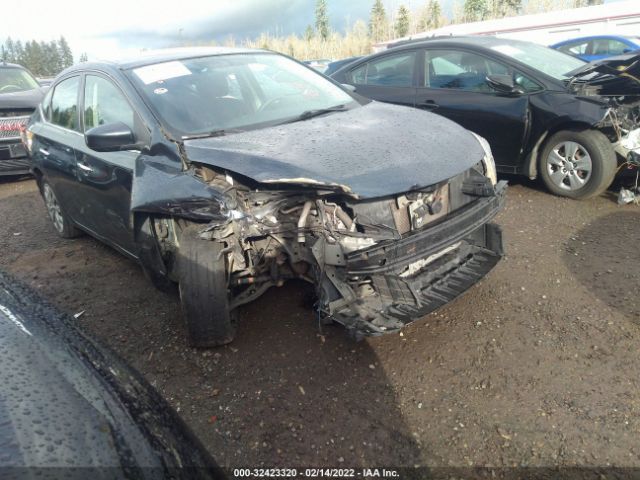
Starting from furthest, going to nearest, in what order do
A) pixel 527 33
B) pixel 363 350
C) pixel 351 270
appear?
pixel 527 33
pixel 363 350
pixel 351 270

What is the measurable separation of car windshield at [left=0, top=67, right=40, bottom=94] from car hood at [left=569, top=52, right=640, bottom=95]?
8791 millimetres

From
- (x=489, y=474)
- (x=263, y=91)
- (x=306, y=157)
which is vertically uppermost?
(x=263, y=91)

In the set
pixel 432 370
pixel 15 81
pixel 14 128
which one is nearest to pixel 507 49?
pixel 432 370

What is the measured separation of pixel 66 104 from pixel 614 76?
512 cm

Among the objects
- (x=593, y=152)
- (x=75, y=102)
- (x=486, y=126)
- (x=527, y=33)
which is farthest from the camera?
(x=527, y=33)

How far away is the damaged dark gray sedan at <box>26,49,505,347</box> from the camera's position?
256cm

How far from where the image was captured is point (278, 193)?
2740mm

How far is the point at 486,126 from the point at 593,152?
42.1 inches

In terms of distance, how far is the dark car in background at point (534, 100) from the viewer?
4.72 metres

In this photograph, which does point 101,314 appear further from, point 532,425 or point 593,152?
point 593,152

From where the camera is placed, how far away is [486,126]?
17.3 feet

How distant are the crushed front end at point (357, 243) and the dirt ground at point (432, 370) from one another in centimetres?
36

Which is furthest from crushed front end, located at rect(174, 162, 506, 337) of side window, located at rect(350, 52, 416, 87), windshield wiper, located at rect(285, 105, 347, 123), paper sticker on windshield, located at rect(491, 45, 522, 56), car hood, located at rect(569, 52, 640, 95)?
side window, located at rect(350, 52, 416, 87)

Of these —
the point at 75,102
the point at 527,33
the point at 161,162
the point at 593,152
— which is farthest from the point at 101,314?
the point at 527,33
